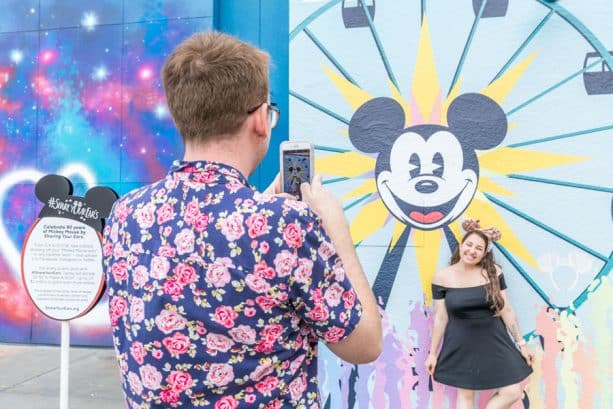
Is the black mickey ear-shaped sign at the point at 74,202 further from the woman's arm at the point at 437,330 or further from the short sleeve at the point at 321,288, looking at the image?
the short sleeve at the point at 321,288

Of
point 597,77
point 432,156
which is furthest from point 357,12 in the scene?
point 597,77

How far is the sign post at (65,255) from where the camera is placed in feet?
11.6

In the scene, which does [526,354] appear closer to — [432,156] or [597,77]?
[432,156]

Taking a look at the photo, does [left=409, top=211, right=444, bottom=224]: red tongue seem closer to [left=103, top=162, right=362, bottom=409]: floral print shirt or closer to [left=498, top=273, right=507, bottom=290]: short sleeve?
[left=498, top=273, right=507, bottom=290]: short sleeve

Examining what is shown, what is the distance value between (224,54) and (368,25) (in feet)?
11.9

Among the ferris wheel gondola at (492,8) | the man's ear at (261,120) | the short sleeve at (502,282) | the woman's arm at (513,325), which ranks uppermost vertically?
the ferris wheel gondola at (492,8)

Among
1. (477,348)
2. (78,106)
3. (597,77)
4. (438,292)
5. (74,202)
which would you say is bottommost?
(477,348)

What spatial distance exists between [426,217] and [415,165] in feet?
1.36

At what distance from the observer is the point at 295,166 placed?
5.37ft

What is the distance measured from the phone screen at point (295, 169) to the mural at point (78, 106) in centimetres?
467

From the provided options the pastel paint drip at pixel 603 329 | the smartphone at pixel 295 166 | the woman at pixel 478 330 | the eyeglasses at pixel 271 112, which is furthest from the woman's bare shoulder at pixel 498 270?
the eyeglasses at pixel 271 112

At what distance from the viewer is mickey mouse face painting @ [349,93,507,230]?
173 inches

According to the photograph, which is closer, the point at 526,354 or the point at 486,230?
the point at 526,354

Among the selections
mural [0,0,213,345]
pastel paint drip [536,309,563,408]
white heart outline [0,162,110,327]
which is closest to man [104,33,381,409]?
pastel paint drip [536,309,563,408]
